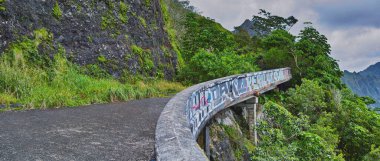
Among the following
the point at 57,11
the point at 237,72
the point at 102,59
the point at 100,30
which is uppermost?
the point at 57,11

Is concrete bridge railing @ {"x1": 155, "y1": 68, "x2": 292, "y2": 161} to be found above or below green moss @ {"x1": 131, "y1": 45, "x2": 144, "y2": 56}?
below

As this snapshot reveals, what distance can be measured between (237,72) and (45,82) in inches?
360

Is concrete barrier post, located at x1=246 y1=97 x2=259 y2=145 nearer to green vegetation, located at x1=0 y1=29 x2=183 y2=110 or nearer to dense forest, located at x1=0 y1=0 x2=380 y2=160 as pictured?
dense forest, located at x1=0 y1=0 x2=380 y2=160

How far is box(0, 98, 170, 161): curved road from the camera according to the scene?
361 centimetres

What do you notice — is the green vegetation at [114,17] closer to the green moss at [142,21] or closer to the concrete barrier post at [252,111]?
the green moss at [142,21]

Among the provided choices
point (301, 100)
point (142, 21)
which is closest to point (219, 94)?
point (142, 21)

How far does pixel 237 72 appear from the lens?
15.7 meters

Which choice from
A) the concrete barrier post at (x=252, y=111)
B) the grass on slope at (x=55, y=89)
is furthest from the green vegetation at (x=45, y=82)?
the concrete barrier post at (x=252, y=111)

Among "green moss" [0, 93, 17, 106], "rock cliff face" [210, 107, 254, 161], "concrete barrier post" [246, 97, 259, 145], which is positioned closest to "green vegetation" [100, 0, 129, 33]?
"rock cliff face" [210, 107, 254, 161]

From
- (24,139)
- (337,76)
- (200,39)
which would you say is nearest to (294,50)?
(337,76)

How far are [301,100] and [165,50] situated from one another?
7.74 metres

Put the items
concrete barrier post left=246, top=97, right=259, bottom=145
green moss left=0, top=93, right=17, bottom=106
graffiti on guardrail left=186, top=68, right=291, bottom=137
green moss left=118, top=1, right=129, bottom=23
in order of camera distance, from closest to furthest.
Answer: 1. graffiti on guardrail left=186, top=68, right=291, bottom=137
2. green moss left=0, top=93, right=17, bottom=106
3. concrete barrier post left=246, top=97, right=259, bottom=145
4. green moss left=118, top=1, right=129, bottom=23

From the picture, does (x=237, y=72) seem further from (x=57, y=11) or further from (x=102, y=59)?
(x=57, y=11)

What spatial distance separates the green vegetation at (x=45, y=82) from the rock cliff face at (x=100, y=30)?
1.30 ft
